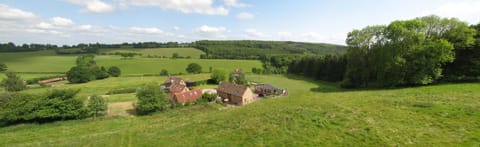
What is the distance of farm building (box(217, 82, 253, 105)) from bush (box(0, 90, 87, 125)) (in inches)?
855

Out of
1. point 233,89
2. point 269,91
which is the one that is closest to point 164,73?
point 233,89

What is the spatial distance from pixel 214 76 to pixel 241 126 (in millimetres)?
45850

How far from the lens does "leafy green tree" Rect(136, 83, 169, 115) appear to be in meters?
28.1

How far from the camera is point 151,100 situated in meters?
28.5

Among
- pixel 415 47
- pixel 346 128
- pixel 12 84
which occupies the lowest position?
pixel 12 84

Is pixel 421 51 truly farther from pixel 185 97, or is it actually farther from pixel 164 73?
pixel 164 73

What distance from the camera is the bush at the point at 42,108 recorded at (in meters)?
23.5

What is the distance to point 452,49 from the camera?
26.2m

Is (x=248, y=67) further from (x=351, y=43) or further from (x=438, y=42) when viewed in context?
(x=438, y=42)

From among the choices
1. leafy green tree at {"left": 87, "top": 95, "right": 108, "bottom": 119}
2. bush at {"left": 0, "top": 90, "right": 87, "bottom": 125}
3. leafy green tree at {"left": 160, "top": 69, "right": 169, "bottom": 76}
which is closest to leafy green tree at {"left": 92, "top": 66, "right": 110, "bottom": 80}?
leafy green tree at {"left": 160, "top": 69, "right": 169, "bottom": 76}

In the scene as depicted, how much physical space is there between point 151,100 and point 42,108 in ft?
37.8

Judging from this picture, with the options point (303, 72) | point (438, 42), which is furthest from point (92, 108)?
point (303, 72)

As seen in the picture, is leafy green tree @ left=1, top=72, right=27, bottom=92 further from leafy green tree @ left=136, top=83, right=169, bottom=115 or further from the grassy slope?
the grassy slope

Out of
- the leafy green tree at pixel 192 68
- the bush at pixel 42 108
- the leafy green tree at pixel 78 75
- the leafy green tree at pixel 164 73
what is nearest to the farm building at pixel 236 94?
the bush at pixel 42 108
